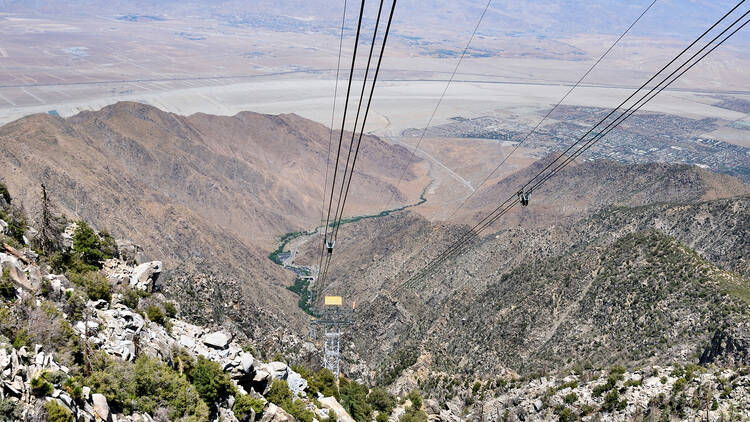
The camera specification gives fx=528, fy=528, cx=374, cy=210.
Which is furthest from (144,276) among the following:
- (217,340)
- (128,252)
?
(217,340)

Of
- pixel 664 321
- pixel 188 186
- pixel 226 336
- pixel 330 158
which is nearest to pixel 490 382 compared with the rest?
pixel 664 321

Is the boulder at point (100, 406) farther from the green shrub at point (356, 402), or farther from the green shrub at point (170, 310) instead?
the green shrub at point (356, 402)

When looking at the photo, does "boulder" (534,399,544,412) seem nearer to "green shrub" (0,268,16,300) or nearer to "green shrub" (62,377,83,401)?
"green shrub" (62,377,83,401)

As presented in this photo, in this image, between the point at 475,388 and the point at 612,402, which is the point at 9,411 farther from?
the point at 475,388

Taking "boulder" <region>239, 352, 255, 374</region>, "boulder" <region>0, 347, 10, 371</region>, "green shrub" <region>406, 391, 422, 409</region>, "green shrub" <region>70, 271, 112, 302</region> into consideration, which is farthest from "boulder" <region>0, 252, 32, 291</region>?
"green shrub" <region>406, 391, 422, 409</region>

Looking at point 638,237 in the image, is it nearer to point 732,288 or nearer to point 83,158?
point 732,288

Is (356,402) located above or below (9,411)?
below
